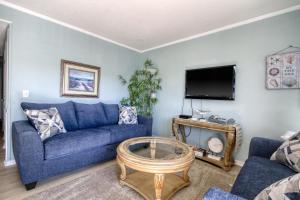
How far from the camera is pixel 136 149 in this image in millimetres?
3014

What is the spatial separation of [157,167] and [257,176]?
32.6 inches

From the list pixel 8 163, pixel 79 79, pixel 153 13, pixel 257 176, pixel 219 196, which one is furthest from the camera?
pixel 79 79

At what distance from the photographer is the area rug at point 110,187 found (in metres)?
1.67

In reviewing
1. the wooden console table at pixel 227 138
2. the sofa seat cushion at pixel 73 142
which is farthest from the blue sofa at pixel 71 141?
the wooden console table at pixel 227 138

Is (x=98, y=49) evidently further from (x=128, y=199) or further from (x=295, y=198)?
(x=295, y=198)

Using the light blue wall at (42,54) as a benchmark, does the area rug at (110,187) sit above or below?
below

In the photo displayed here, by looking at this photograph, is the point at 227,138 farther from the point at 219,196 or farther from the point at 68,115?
the point at 68,115

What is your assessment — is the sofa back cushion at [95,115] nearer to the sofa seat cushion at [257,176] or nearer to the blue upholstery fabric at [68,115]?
the blue upholstery fabric at [68,115]

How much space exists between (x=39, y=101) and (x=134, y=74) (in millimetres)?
2250

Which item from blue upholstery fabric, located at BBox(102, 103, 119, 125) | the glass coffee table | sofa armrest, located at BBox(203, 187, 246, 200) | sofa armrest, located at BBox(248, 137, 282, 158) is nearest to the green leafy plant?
blue upholstery fabric, located at BBox(102, 103, 119, 125)

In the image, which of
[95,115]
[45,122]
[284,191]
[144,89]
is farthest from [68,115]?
[284,191]

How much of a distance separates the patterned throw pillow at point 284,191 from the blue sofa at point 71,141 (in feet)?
6.74

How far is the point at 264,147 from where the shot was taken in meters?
1.79

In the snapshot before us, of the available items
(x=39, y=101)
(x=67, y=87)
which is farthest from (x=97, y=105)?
(x=39, y=101)
